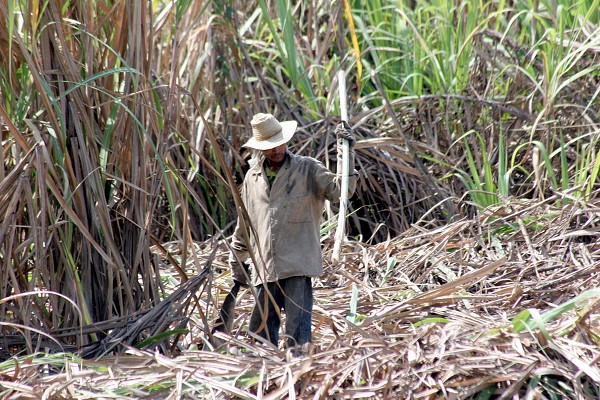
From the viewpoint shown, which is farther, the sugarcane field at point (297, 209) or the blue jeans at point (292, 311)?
the blue jeans at point (292, 311)

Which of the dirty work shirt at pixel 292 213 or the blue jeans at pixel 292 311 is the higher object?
the dirty work shirt at pixel 292 213

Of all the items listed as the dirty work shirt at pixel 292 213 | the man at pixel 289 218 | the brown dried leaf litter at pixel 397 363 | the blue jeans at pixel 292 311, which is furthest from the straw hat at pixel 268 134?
the brown dried leaf litter at pixel 397 363

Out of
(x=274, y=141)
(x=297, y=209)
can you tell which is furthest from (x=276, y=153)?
(x=297, y=209)

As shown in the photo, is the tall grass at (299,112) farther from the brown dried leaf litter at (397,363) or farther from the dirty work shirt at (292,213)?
the brown dried leaf litter at (397,363)

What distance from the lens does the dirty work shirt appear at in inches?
147

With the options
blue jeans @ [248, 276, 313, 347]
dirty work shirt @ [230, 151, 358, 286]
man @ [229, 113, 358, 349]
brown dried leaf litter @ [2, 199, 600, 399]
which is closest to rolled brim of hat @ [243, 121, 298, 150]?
man @ [229, 113, 358, 349]

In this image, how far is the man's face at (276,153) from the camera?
12.1 ft

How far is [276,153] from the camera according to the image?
146 inches

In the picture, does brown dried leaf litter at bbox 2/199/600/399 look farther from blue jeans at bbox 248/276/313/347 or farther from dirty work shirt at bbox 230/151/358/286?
dirty work shirt at bbox 230/151/358/286

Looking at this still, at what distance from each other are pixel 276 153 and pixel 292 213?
0.26 metres

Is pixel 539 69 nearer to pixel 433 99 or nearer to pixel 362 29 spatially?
pixel 433 99

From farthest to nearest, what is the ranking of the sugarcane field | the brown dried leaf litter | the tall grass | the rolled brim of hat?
1. the rolled brim of hat
2. the tall grass
3. the sugarcane field
4. the brown dried leaf litter

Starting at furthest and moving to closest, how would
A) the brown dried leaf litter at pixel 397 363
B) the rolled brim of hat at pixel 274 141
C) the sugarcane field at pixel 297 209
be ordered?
the rolled brim of hat at pixel 274 141 < the sugarcane field at pixel 297 209 < the brown dried leaf litter at pixel 397 363

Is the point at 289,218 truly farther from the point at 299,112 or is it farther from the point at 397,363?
the point at 299,112
